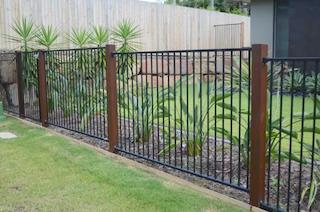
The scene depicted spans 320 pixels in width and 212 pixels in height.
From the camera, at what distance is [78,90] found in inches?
219

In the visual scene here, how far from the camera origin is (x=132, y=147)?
15.4ft

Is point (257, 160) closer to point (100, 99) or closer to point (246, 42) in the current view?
point (100, 99)

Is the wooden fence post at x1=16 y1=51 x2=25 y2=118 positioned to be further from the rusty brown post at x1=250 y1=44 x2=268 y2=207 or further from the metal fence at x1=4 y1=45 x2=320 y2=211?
the rusty brown post at x1=250 y1=44 x2=268 y2=207

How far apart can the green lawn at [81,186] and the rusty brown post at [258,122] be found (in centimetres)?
22

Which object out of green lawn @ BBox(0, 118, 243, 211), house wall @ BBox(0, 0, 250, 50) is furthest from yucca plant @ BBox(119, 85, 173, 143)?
house wall @ BBox(0, 0, 250, 50)

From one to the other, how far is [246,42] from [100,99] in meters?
11.6

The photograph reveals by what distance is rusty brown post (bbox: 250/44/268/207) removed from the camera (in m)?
2.86

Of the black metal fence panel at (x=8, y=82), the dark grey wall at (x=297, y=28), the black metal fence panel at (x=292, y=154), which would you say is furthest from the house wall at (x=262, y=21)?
the black metal fence panel at (x=292, y=154)

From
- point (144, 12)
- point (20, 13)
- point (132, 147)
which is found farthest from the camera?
point (144, 12)

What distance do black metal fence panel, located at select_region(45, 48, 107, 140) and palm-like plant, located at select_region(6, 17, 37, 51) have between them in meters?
2.07

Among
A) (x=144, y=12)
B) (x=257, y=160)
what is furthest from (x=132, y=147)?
(x=144, y=12)

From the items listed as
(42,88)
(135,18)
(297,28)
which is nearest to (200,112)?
(42,88)

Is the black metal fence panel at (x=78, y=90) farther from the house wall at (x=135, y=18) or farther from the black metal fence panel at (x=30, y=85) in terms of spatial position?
the house wall at (x=135, y=18)

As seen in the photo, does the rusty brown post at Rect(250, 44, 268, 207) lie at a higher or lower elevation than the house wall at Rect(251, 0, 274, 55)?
lower
